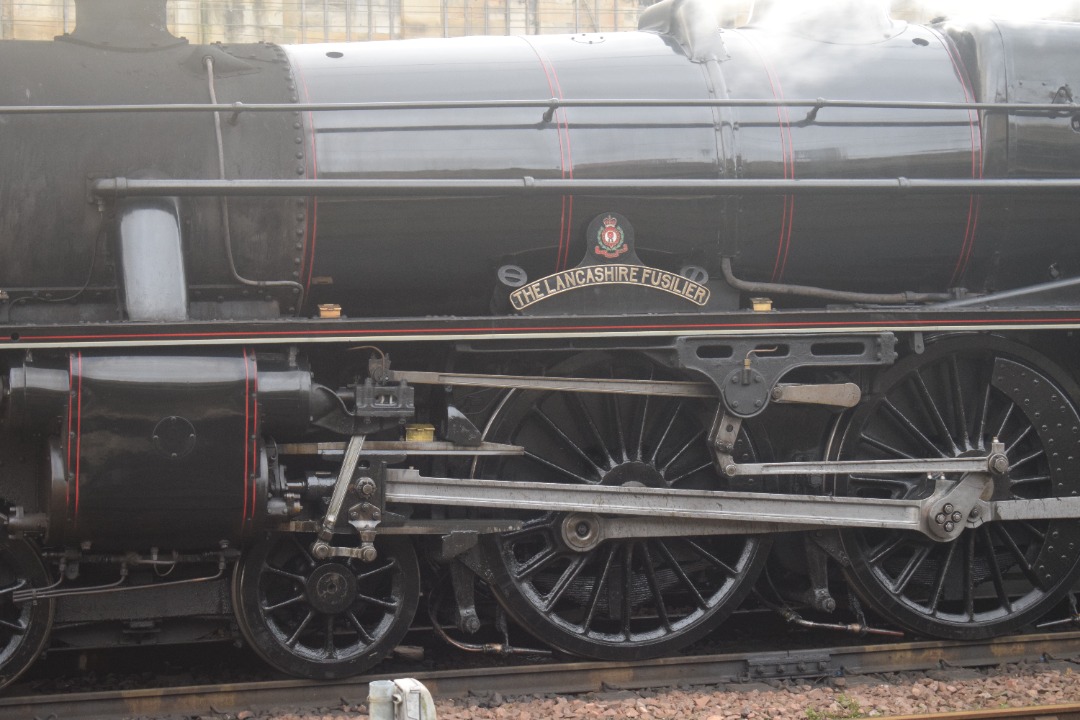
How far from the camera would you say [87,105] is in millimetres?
4625

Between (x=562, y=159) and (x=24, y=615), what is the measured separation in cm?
283

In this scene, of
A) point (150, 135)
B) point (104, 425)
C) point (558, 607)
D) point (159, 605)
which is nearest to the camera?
point (104, 425)

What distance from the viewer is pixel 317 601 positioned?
5051mm

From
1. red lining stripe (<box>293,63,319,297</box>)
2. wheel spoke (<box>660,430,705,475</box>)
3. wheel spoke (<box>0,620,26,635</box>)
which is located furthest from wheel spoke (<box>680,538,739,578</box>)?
wheel spoke (<box>0,620,26,635</box>)

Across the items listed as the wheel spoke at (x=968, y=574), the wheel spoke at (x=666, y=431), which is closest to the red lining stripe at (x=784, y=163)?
the wheel spoke at (x=666, y=431)

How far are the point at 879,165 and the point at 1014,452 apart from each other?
5.42ft

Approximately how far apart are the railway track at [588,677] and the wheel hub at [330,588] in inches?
13.6

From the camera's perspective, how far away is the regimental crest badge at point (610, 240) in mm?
5211

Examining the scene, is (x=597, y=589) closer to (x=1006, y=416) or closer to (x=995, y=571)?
(x=995, y=571)

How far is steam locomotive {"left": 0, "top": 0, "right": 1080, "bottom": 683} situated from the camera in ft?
15.3

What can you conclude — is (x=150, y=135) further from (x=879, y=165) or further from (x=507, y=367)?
(x=879, y=165)

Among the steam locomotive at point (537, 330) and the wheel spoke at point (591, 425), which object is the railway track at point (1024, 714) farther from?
the wheel spoke at point (591, 425)

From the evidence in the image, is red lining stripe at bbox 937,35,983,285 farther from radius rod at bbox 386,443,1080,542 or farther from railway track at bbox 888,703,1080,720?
railway track at bbox 888,703,1080,720

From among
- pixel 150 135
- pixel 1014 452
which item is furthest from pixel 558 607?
pixel 150 135
